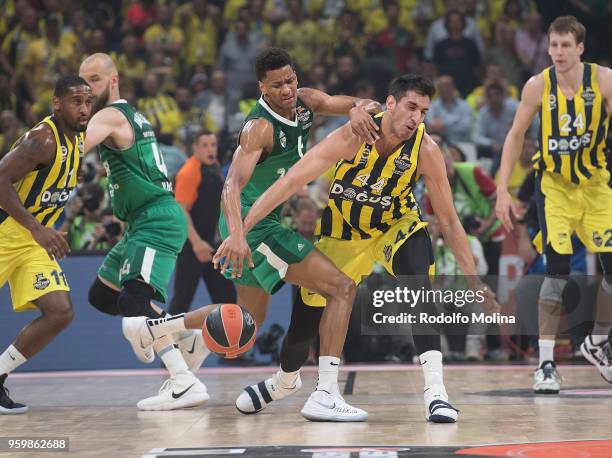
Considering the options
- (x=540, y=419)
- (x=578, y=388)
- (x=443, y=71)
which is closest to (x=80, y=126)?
(x=540, y=419)

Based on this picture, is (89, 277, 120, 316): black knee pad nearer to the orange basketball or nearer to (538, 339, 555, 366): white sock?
the orange basketball

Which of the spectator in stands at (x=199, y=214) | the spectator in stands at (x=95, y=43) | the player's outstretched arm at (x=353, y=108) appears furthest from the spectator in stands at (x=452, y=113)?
the player's outstretched arm at (x=353, y=108)

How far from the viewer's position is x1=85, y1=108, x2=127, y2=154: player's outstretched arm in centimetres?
611

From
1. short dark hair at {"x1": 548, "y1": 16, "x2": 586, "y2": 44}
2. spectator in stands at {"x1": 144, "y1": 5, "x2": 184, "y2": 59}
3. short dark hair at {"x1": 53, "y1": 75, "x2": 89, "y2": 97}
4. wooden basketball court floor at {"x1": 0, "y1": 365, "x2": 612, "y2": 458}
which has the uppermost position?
spectator in stands at {"x1": 144, "y1": 5, "x2": 184, "y2": 59}

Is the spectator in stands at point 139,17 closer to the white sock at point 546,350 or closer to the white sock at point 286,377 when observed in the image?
the white sock at point 546,350

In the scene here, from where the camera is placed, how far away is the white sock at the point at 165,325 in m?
5.88

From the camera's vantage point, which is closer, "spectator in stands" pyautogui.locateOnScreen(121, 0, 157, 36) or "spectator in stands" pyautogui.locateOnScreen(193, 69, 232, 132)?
"spectator in stands" pyautogui.locateOnScreen(193, 69, 232, 132)

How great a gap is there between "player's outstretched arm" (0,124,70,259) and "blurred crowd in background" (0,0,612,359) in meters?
4.86

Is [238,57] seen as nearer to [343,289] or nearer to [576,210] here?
[576,210]

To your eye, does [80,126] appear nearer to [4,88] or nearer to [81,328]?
[81,328]

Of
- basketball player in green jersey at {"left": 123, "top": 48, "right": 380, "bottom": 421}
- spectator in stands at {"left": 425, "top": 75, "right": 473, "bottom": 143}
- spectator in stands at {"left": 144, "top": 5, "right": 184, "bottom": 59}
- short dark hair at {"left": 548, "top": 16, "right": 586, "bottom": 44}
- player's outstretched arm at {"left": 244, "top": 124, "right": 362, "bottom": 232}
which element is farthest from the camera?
spectator in stands at {"left": 144, "top": 5, "right": 184, "bottom": 59}

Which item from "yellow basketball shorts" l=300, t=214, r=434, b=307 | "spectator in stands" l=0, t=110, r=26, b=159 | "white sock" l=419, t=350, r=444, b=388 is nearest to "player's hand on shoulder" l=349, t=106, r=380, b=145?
"yellow basketball shorts" l=300, t=214, r=434, b=307

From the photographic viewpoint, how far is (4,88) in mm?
13016

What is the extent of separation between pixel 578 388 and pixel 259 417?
2353 millimetres
